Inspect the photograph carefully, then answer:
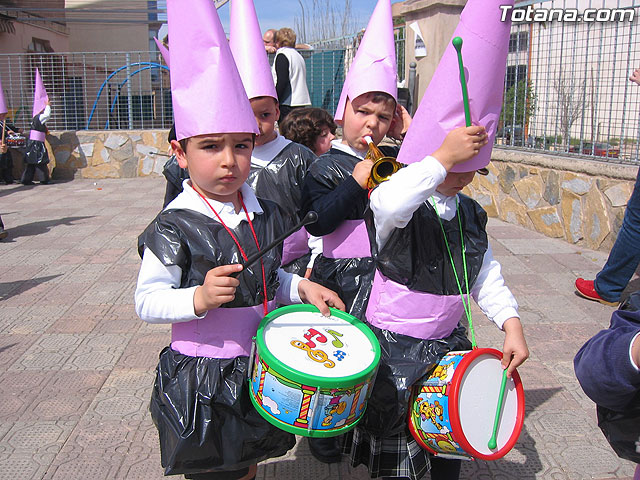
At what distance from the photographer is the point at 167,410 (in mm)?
1899

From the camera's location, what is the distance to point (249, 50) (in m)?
2.98

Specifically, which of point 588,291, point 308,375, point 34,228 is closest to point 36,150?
point 34,228

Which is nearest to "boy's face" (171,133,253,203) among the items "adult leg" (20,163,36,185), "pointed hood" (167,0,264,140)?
"pointed hood" (167,0,264,140)

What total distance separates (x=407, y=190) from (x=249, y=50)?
1553mm

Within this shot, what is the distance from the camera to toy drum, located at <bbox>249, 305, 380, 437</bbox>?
65.1 inches

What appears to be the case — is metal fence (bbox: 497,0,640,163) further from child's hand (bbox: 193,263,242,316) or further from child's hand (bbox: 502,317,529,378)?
child's hand (bbox: 193,263,242,316)

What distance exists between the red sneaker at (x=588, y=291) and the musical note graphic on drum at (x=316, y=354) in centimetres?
363

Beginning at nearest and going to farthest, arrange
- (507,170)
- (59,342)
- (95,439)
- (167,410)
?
(167,410), (95,439), (59,342), (507,170)

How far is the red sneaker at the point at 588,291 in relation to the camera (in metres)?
4.72

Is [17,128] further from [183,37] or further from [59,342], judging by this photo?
[183,37]

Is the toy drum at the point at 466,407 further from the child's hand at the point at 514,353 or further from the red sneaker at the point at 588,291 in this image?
the red sneaker at the point at 588,291

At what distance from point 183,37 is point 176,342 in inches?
38.2

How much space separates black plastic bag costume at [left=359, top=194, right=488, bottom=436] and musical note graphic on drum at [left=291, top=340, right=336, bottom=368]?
322 mm

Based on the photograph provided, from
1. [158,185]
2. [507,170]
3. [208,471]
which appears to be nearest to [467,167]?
[208,471]
